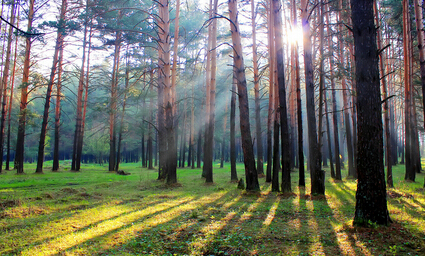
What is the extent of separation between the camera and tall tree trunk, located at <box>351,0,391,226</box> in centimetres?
442

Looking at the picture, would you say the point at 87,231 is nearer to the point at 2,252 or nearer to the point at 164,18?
the point at 2,252

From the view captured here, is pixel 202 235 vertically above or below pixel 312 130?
below

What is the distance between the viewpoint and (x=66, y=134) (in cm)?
5050

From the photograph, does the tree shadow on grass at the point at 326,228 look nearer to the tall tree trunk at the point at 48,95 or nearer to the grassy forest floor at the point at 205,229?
the grassy forest floor at the point at 205,229

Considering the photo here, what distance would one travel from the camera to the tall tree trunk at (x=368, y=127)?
14.5 feet

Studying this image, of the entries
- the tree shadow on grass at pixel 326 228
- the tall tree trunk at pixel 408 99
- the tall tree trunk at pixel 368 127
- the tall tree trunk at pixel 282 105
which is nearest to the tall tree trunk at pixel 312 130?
the tall tree trunk at pixel 282 105

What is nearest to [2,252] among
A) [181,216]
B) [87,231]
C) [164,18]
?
[87,231]

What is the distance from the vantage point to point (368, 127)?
453cm

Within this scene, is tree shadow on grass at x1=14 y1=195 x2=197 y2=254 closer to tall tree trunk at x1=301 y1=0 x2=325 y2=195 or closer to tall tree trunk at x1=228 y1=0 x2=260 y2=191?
tall tree trunk at x1=228 y1=0 x2=260 y2=191

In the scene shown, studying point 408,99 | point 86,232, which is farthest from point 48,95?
point 408,99

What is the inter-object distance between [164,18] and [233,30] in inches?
184

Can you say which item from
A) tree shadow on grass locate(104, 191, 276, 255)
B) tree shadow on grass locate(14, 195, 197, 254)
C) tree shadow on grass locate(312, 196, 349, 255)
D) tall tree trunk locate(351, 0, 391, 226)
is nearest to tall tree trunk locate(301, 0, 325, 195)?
tree shadow on grass locate(312, 196, 349, 255)

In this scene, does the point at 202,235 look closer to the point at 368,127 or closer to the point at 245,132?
the point at 368,127

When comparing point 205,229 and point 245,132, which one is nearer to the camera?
point 205,229
